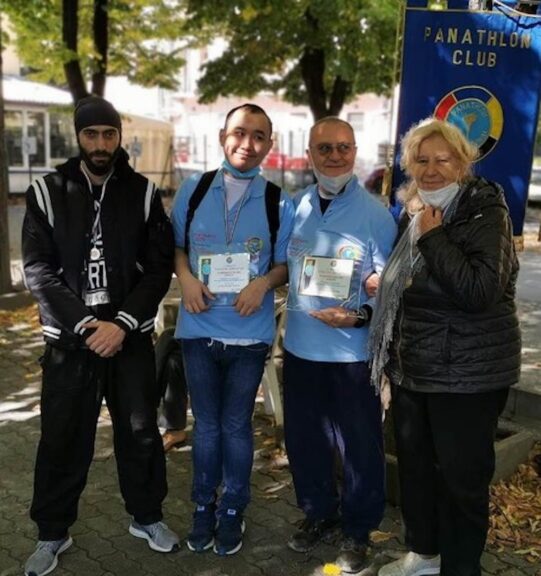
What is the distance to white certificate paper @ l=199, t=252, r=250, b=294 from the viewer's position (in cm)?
305

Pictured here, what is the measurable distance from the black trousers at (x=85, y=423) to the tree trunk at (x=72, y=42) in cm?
971

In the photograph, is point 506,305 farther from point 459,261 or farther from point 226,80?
point 226,80

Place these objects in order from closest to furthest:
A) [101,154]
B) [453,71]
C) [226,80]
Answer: [101,154], [453,71], [226,80]

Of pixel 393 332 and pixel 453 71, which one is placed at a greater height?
pixel 453 71

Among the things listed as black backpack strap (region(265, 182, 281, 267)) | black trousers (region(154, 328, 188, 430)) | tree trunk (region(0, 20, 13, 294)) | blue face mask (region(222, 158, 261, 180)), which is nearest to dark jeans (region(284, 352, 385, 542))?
black backpack strap (region(265, 182, 281, 267))

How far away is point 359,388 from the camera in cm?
303

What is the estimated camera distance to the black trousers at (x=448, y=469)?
2674 mm

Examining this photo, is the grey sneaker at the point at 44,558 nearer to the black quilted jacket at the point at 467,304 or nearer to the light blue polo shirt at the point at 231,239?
the light blue polo shirt at the point at 231,239

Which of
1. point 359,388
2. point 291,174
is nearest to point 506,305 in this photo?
point 359,388

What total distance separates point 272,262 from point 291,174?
2207 cm

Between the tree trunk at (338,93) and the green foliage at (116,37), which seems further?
the tree trunk at (338,93)

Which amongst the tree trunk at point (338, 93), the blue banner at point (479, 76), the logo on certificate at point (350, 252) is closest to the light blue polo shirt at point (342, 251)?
the logo on certificate at point (350, 252)

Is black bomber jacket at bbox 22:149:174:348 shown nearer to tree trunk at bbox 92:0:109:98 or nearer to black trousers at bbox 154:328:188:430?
black trousers at bbox 154:328:188:430

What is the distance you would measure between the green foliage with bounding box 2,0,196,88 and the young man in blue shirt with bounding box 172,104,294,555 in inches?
372
